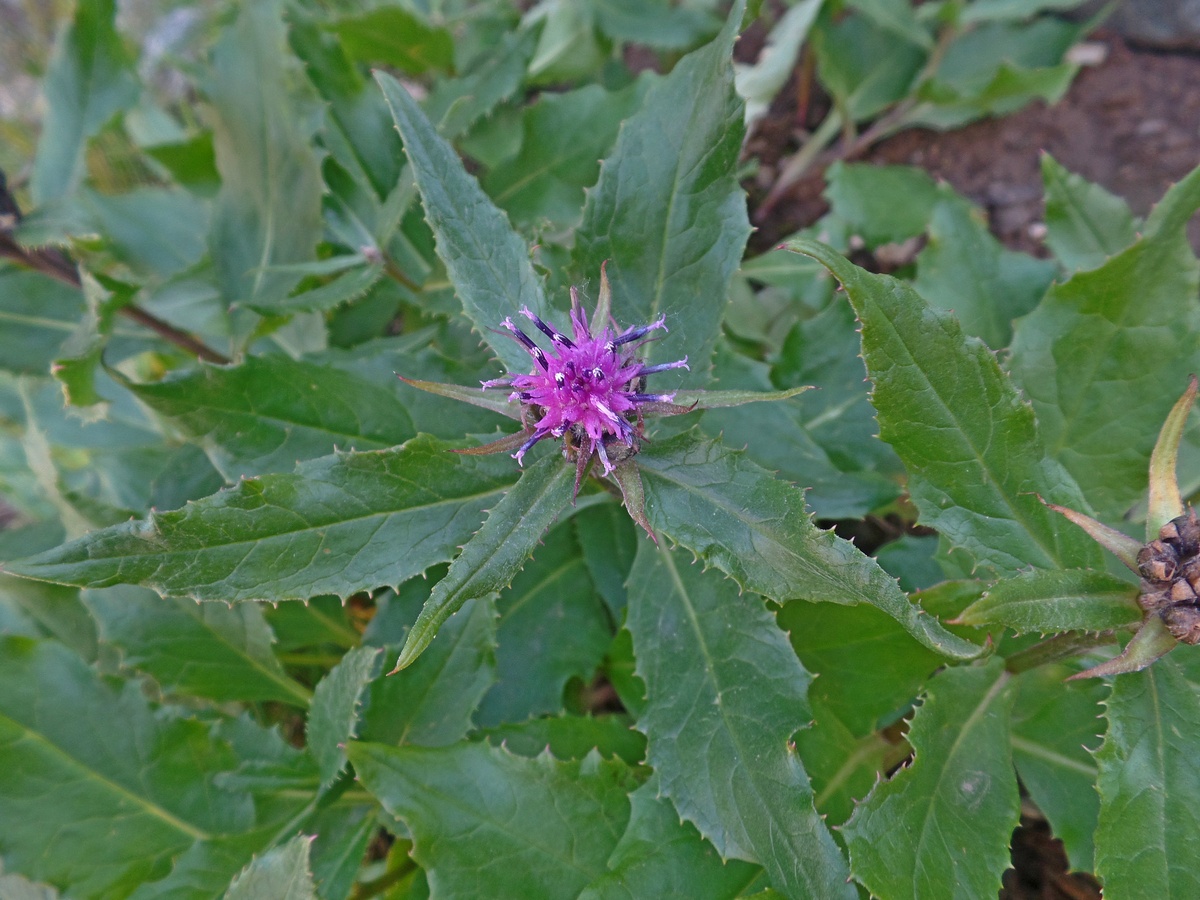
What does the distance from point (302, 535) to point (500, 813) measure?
0.87m

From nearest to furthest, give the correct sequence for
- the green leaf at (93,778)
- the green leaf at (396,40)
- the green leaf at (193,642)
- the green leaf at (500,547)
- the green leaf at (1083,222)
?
the green leaf at (500,547), the green leaf at (93,778), the green leaf at (193,642), the green leaf at (1083,222), the green leaf at (396,40)

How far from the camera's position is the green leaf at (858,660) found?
2.17m

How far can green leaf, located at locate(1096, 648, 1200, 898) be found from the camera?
1.59 metres

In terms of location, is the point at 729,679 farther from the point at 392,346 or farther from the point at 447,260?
the point at 392,346

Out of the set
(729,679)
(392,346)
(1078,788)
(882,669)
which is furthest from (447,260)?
(1078,788)

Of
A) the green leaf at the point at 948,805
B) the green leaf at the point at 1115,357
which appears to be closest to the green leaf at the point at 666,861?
the green leaf at the point at 948,805

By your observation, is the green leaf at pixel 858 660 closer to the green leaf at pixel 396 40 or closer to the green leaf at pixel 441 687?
the green leaf at pixel 441 687

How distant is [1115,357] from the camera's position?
2.13m

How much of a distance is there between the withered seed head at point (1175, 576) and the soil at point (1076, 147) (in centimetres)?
223

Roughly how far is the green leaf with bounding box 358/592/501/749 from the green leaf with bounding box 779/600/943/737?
856mm

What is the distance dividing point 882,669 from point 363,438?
1534mm

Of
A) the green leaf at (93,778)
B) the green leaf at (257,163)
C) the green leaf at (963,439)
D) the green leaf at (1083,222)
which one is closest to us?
the green leaf at (963,439)

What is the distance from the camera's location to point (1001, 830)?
5.93 ft

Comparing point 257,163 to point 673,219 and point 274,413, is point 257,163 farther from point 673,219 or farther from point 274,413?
point 673,219
